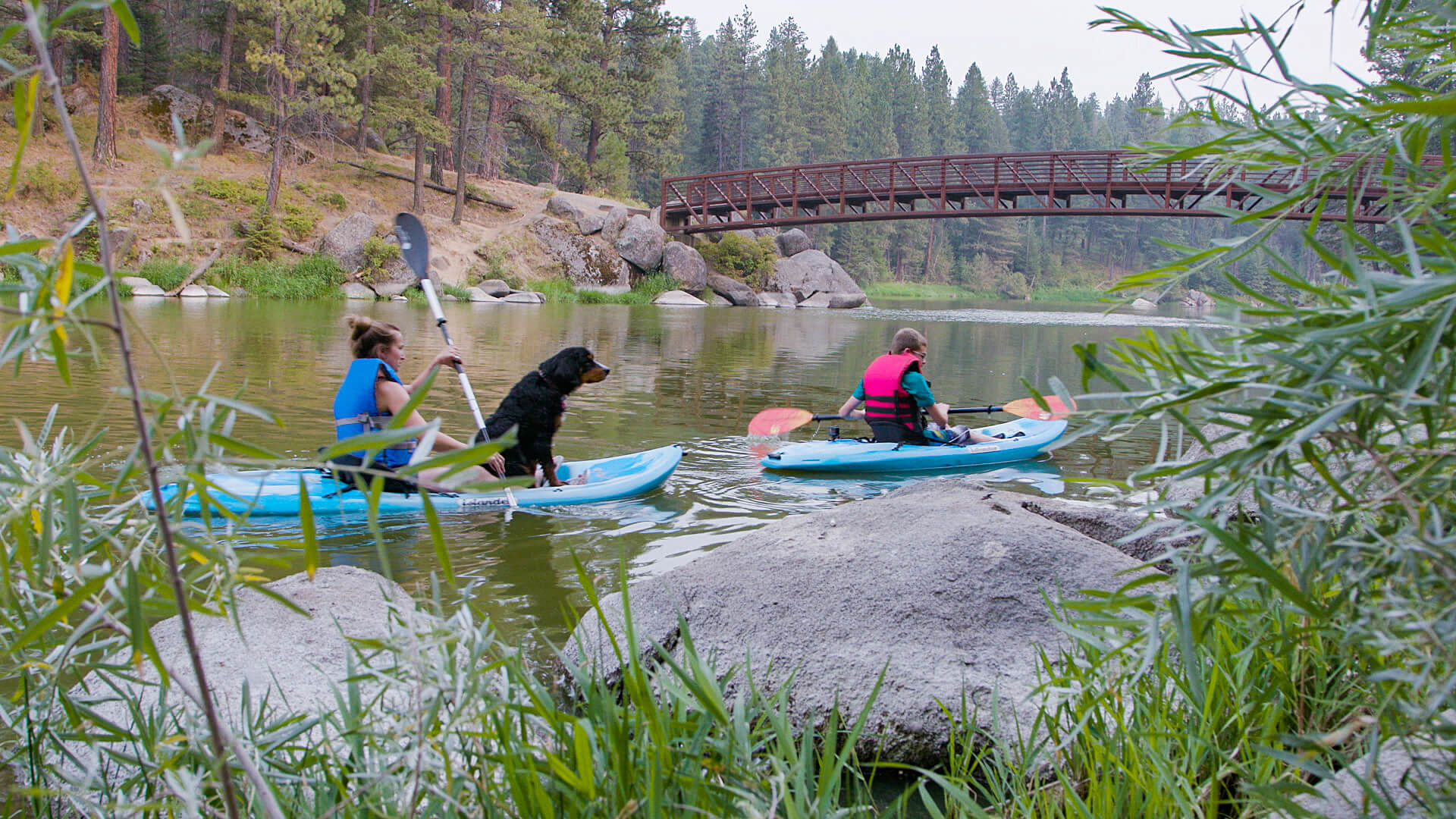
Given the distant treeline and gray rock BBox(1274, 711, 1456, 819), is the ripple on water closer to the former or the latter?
the distant treeline

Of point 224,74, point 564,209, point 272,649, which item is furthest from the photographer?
point 564,209

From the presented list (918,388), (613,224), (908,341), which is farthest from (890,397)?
(613,224)

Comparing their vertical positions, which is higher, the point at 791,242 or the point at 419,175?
the point at 419,175

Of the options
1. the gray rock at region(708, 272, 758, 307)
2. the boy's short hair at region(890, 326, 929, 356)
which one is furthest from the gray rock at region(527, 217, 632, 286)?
the boy's short hair at region(890, 326, 929, 356)

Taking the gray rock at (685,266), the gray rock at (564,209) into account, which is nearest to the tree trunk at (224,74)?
the gray rock at (564,209)

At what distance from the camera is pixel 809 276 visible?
43.2 metres

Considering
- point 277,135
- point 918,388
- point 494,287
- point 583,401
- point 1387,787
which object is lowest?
point 583,401

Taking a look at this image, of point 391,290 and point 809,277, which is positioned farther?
point 809,277

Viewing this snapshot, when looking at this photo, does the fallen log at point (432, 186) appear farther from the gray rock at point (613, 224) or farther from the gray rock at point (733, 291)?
the gray rock at point (733, 291)

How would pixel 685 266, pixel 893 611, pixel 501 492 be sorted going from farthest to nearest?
pixel 685 266, pixel 501 492, pixel 893 611

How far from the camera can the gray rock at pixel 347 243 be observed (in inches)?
1101

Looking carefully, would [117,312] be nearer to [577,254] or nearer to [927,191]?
[577,254]

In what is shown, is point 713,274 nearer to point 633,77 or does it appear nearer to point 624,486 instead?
point 633,77

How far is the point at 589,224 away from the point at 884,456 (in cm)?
2813
